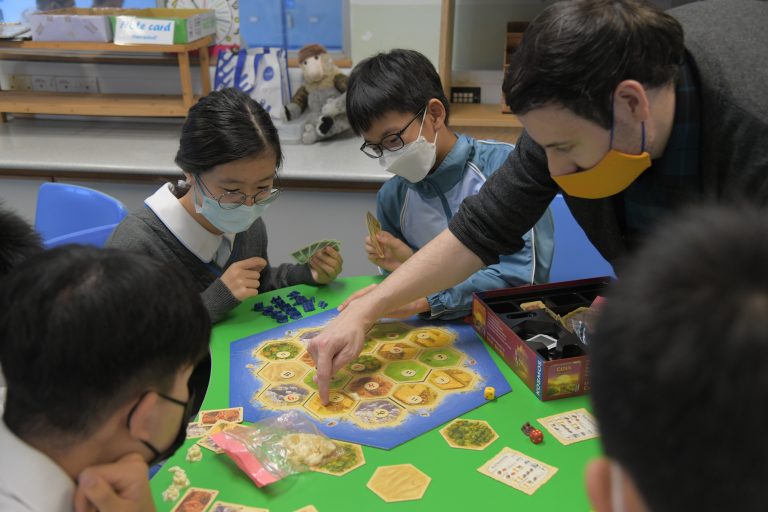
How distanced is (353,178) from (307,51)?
29.8 inches

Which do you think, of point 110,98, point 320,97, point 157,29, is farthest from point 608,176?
point 110,98

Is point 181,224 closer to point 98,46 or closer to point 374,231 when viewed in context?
point 374,231

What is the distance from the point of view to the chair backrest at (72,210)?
1892 millimetres

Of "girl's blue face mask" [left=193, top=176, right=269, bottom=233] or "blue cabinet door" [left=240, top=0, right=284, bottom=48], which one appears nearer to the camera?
"girl's blue face mask" [left=193, top=176, right=269, bottom=233]

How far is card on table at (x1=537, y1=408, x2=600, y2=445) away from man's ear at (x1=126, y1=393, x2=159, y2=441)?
25.2 inches

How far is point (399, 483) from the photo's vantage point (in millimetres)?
987

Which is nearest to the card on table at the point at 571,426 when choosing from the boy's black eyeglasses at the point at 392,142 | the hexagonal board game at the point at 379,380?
the hexagonal board game at the point at 379,380

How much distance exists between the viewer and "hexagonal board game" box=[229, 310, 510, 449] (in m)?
1.13

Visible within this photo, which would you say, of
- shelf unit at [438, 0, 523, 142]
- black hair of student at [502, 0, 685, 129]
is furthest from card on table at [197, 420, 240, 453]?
shelf unit at [438, 0, 523, 142]

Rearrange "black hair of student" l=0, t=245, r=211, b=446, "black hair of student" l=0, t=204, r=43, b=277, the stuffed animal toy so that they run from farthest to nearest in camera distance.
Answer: the stuffed animal toy
"black hair of student" l=0, t=204, r=43, b=277
"black hair of student" l=0, t=245, r=211, b=446

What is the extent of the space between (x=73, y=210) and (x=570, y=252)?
4.80 feet

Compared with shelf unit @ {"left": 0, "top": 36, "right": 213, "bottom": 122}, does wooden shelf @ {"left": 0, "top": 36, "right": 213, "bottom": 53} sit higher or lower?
higher

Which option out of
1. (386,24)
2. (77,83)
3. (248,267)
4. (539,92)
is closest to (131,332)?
(539,92)

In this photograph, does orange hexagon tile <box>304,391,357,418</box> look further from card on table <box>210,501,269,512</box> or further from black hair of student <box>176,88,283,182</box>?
black hair of student <box>176,88,283,182</box>
